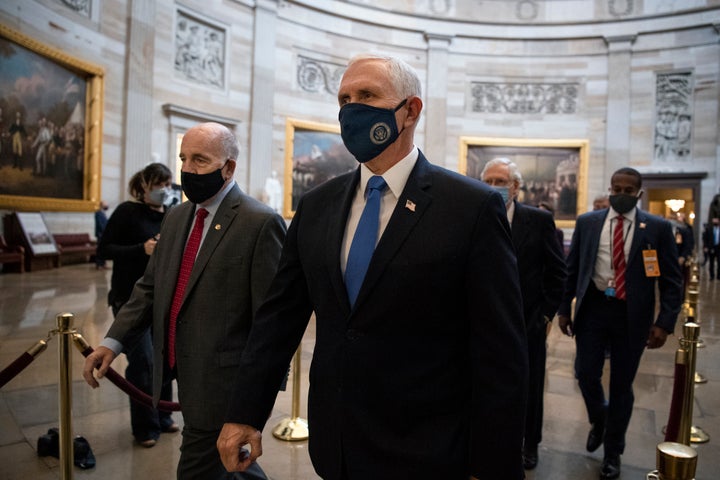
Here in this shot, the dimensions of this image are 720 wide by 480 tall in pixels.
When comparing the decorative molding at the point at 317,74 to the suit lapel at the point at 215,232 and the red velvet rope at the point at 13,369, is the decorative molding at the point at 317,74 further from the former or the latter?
the red velvet rope at the point at 13,369

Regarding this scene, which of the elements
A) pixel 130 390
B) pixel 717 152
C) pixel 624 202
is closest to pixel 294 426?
pixel 130 390

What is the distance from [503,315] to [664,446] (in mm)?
615

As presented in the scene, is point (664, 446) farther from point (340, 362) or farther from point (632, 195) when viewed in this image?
point (632, 195)

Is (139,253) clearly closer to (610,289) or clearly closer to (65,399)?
(65,399)

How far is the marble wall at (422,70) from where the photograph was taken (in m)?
15.1

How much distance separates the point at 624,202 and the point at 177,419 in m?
3.72

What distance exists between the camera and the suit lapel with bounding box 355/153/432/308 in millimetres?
1562

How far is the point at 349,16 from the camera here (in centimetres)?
2048

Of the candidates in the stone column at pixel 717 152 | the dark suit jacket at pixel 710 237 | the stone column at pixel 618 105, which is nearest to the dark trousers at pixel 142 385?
the dark suit jacket at pixel 710 237

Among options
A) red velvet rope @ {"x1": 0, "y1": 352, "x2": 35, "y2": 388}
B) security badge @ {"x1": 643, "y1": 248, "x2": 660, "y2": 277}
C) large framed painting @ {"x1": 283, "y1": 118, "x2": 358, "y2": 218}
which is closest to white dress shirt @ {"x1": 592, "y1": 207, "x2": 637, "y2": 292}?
security badge @ {"x1": 643, "y1": 248, "x2": 660, "y2": 277}

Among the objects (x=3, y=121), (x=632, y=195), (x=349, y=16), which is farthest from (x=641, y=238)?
(x=349, y=16)

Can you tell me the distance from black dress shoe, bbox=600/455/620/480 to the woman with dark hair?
2.93 m

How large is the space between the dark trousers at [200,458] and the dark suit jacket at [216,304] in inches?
2.1

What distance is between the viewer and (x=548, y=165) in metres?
21.5
